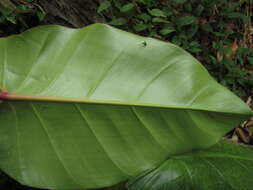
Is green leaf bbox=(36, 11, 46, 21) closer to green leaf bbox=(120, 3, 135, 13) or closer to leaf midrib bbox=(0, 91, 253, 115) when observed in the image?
green leaf bbox=(120, 3, 135, 13)

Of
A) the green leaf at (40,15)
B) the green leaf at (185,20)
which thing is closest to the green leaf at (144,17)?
the green leaf at (185,20)

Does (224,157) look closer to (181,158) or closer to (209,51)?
(181,158)

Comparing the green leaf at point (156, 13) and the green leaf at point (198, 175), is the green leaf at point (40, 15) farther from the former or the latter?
the green leaf at point (198, 175)

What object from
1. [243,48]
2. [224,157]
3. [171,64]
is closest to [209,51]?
[243,48]

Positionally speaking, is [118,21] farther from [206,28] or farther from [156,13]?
[206,28]

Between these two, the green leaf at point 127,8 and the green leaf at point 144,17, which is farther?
the green leaf at point 144,17

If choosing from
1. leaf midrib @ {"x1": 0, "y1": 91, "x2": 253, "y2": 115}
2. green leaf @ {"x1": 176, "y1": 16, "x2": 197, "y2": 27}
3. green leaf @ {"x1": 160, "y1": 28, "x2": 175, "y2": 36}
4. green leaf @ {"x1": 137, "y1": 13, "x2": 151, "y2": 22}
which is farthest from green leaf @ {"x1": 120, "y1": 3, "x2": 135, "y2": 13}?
leaf midrib @ {"x1": 0, "y1": 91, "x2": 253, "y2": 115}
